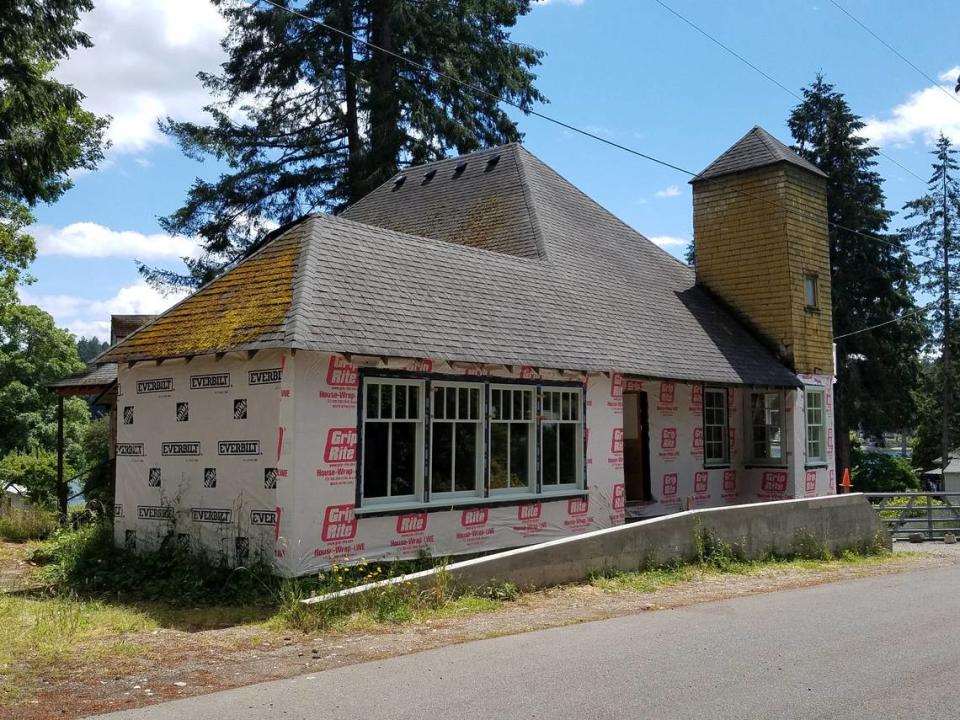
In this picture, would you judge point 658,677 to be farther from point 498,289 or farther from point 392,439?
point 498,289

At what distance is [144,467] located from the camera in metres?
11.9

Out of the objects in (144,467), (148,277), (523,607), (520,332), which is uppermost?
(148,277)

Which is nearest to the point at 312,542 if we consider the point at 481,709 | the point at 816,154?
the point at 481,709

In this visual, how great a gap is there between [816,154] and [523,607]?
3525 cm

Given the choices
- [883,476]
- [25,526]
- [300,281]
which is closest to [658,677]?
[300,281]

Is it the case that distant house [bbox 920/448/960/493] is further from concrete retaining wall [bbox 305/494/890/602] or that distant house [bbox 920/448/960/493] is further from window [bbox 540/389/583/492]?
window [bbox 540/389/583/492]

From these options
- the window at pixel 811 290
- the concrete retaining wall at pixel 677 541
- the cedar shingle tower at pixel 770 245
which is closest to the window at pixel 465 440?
the concrete retaining wall at pixel 677 541

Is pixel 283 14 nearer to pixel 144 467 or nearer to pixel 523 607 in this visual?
pixel 144 467

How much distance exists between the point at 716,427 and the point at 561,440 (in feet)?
20.4

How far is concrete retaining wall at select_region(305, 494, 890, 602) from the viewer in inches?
398

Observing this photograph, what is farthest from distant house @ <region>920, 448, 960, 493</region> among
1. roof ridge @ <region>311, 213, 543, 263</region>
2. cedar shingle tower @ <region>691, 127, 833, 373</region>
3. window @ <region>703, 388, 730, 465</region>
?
roof ridge @ <region>311, 213, 543, 263</region>

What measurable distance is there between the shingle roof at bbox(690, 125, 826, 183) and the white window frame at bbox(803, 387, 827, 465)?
527 centimetres

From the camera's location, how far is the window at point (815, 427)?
19.6 metres

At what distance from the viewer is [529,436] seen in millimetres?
13023
